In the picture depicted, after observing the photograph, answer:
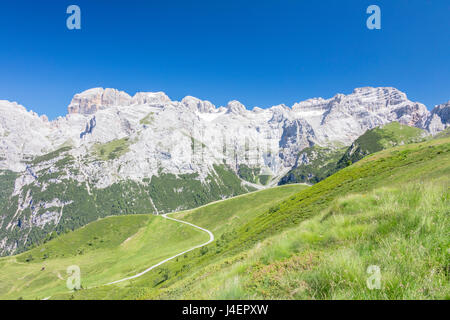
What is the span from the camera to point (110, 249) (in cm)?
11688

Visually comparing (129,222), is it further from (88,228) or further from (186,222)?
(186,222)

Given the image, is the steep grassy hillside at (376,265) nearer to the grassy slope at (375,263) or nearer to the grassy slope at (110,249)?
the grassy slope at (375,263)

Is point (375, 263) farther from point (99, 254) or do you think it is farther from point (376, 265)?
point (99, 254)

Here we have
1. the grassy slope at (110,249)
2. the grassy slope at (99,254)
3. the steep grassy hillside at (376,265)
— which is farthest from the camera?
the grassy slope at (110,249)

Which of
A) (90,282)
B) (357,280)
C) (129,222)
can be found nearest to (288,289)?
(357,280)

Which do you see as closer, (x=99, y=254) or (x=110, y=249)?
(x=99, y=254)

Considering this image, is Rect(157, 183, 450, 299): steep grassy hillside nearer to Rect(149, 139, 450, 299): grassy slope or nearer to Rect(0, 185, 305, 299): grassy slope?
Rect(149, 139, 450, 299): grassy slope

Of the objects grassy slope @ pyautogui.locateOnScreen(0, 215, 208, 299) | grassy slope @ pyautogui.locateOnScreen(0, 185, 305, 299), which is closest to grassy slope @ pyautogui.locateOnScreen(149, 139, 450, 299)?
grassy slope @ pyautogui.locateOnScreen(0, 185, 305, 299)

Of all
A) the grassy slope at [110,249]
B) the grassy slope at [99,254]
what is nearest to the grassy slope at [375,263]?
the grassy slope at [110,249]

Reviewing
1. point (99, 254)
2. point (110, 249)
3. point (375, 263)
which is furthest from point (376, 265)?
point (110, 249)

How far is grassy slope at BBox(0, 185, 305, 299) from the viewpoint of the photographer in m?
90.9

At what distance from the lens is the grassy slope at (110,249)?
90.9 m
